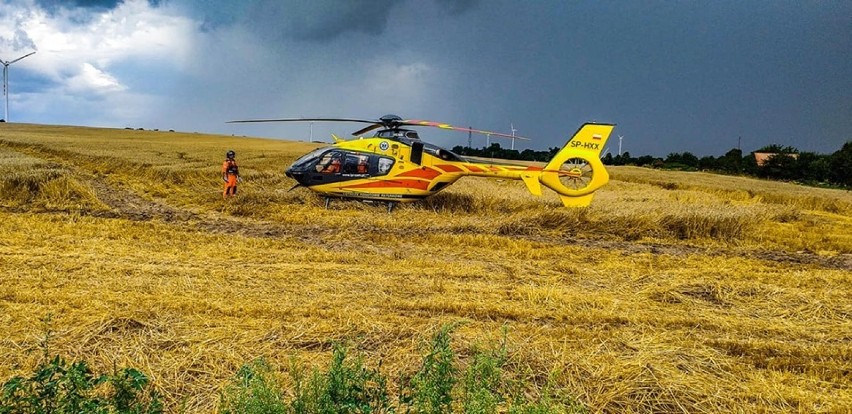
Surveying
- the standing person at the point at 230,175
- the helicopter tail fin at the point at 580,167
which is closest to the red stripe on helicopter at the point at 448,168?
the helicopter tail fin at the point at 580,167

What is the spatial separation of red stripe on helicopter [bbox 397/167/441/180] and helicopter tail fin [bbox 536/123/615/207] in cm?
272

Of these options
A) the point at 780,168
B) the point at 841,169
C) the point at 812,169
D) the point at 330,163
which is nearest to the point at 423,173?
the point at 330,163

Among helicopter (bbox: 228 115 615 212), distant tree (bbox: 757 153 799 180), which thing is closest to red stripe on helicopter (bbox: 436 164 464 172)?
helicopter (bbox: 228 115 615 212)

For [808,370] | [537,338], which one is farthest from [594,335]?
[808,370]

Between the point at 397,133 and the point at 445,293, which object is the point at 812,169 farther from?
the point at 445,293

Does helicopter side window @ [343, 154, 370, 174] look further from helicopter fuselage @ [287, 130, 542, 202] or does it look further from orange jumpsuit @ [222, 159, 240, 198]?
orange jumpsuit @ [222, 159, 240, 198]

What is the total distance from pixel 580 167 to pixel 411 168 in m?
5.08

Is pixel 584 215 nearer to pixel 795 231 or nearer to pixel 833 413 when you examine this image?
pixel 795 231

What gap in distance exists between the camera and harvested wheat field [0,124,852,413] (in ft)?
16.4

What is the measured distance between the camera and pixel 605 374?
194 inches

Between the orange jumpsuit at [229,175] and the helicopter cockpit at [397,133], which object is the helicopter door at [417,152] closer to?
the helicopter cockpit at [397,133]

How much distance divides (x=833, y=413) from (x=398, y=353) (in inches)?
150

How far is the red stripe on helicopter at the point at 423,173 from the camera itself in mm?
16047

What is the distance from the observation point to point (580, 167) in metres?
16.2
